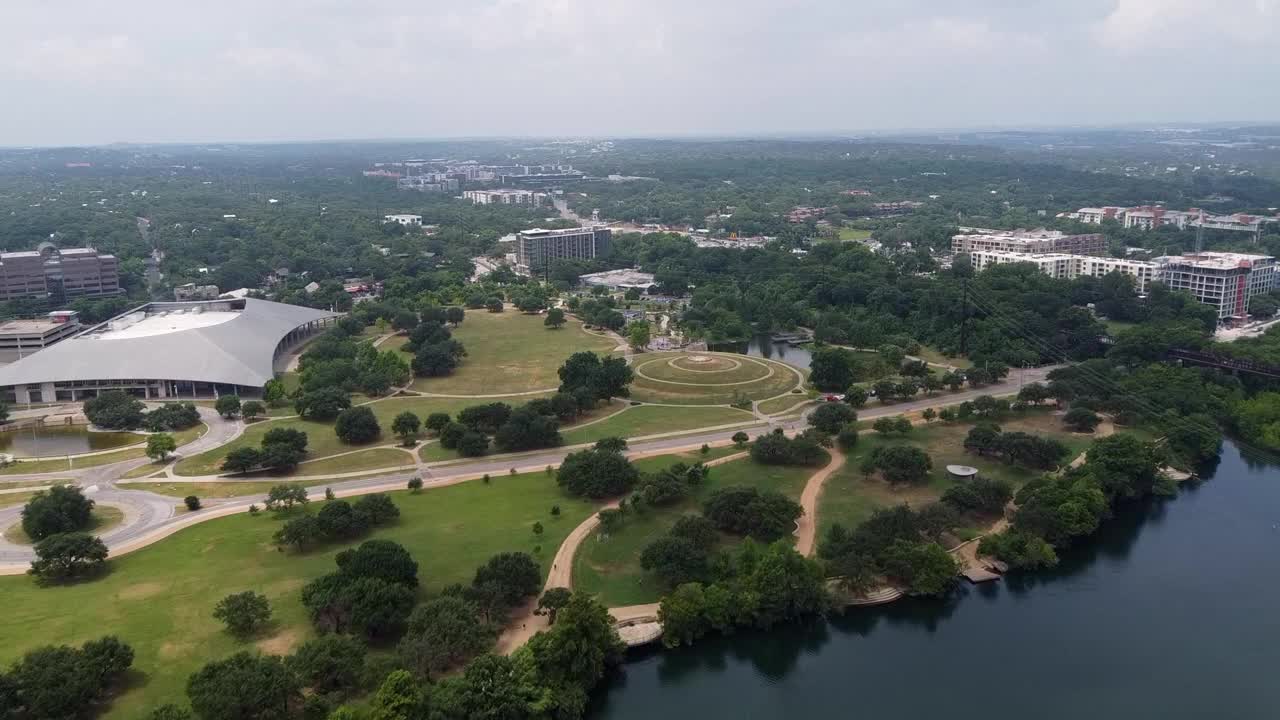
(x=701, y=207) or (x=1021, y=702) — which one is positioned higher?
(x=701, y=207)

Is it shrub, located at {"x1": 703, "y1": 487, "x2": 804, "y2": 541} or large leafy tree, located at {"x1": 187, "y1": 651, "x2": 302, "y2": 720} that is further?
→ shrub, located at {"x1": 703, "y1": 487, "x2": 804, "y2": 541}

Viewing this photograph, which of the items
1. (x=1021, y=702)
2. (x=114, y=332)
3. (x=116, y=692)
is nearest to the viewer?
(x=116, y=692)

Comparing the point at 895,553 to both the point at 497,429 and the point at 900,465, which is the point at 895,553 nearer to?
the point at 900,465

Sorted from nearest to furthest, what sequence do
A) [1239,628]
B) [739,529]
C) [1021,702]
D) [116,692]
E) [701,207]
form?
[116,692] → [1021,702] → [1239,628] → [739,529] → [701,207]

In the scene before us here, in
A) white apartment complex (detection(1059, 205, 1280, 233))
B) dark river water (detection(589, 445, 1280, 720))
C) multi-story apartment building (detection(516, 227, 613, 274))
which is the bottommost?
dark river water (detection(589, 445, 1280, 720))

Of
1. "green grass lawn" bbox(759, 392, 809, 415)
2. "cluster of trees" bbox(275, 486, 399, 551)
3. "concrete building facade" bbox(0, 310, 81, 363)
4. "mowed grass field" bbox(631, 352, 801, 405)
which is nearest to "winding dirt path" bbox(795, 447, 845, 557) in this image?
"green grass lawn" bbox(759, 392, 809, 415)

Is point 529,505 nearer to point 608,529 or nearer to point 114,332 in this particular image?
point 608,529

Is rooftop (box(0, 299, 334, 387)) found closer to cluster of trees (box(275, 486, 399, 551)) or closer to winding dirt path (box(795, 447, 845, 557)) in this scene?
cluster of trees (box(275, 486, 399, 551))

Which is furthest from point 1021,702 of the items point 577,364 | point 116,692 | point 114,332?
point 114,332

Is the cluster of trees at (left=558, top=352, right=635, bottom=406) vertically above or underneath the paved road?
above
